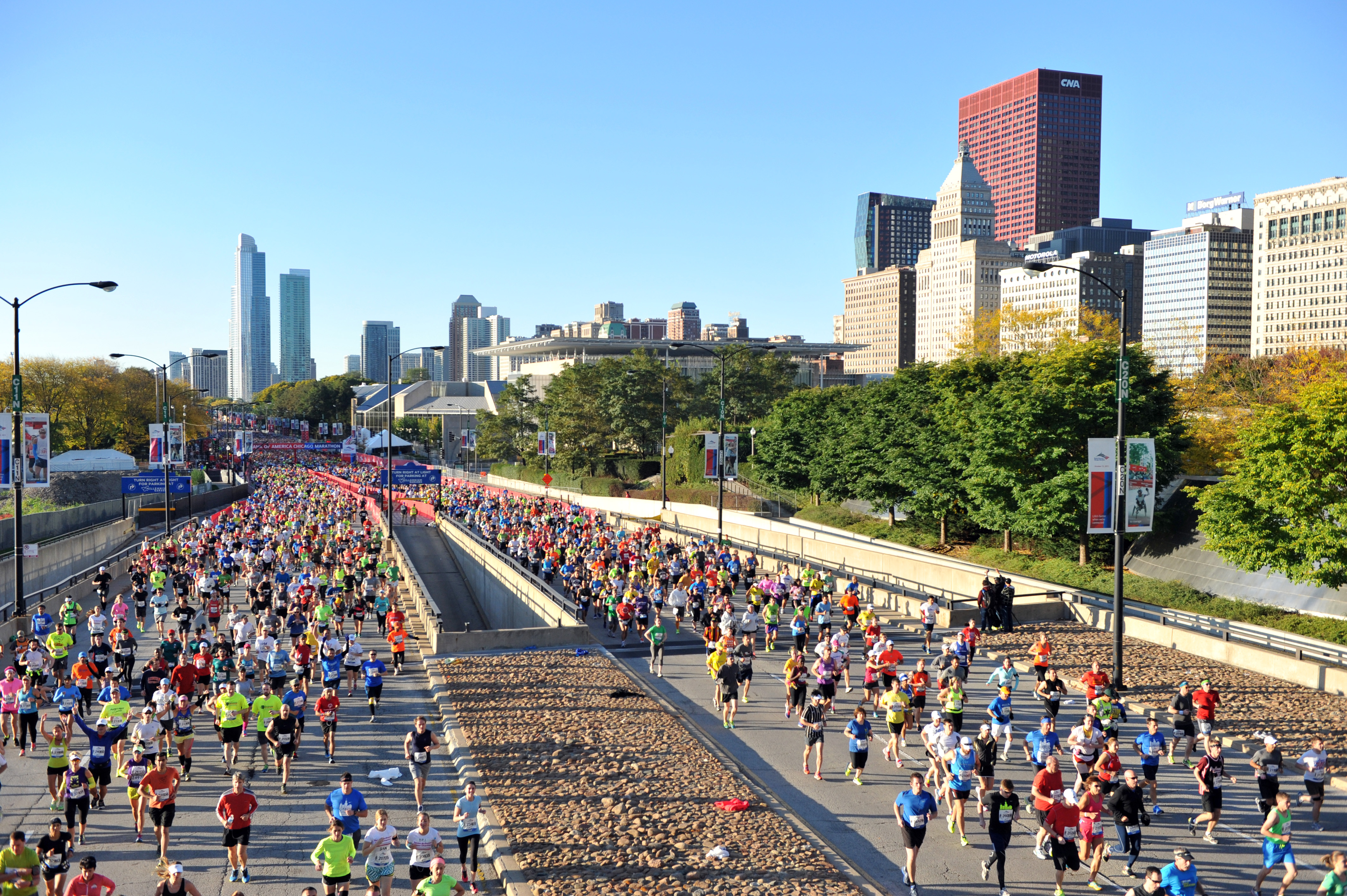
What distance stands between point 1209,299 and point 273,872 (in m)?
217

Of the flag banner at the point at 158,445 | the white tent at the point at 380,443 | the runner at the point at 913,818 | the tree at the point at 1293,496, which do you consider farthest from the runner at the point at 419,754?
the white tent at the point at 380,443

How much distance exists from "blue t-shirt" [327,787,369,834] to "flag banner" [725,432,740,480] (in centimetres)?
3106

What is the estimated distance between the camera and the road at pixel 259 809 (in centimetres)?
1127

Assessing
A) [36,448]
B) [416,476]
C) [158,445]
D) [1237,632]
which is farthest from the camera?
[416,476]

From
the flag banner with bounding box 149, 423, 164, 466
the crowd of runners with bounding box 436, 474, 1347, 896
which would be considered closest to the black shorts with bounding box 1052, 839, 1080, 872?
the crowd of runners with bounding box 436, 474, 1347, 896

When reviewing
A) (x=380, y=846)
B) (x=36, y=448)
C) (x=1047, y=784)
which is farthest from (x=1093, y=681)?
(x=36, y=448)

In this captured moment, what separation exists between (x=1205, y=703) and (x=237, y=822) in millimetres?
13710

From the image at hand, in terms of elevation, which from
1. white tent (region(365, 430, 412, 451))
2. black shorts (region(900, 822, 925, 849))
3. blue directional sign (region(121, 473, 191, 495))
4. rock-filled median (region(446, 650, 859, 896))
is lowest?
rock-filled median (region(446, 650, 859, 896))

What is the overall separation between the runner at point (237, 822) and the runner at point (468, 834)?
7.27ft

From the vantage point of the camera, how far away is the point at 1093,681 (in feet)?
53.3

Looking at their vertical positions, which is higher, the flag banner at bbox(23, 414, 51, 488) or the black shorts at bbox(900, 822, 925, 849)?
the flag banner at bbox(23, 414, 51, 488)

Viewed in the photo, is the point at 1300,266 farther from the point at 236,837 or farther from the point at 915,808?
the point at 236,837

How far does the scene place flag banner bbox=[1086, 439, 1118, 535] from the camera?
800 inches

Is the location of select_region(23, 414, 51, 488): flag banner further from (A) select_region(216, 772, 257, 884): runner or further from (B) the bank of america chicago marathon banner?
(B) the bank of america chicago marathon banner
